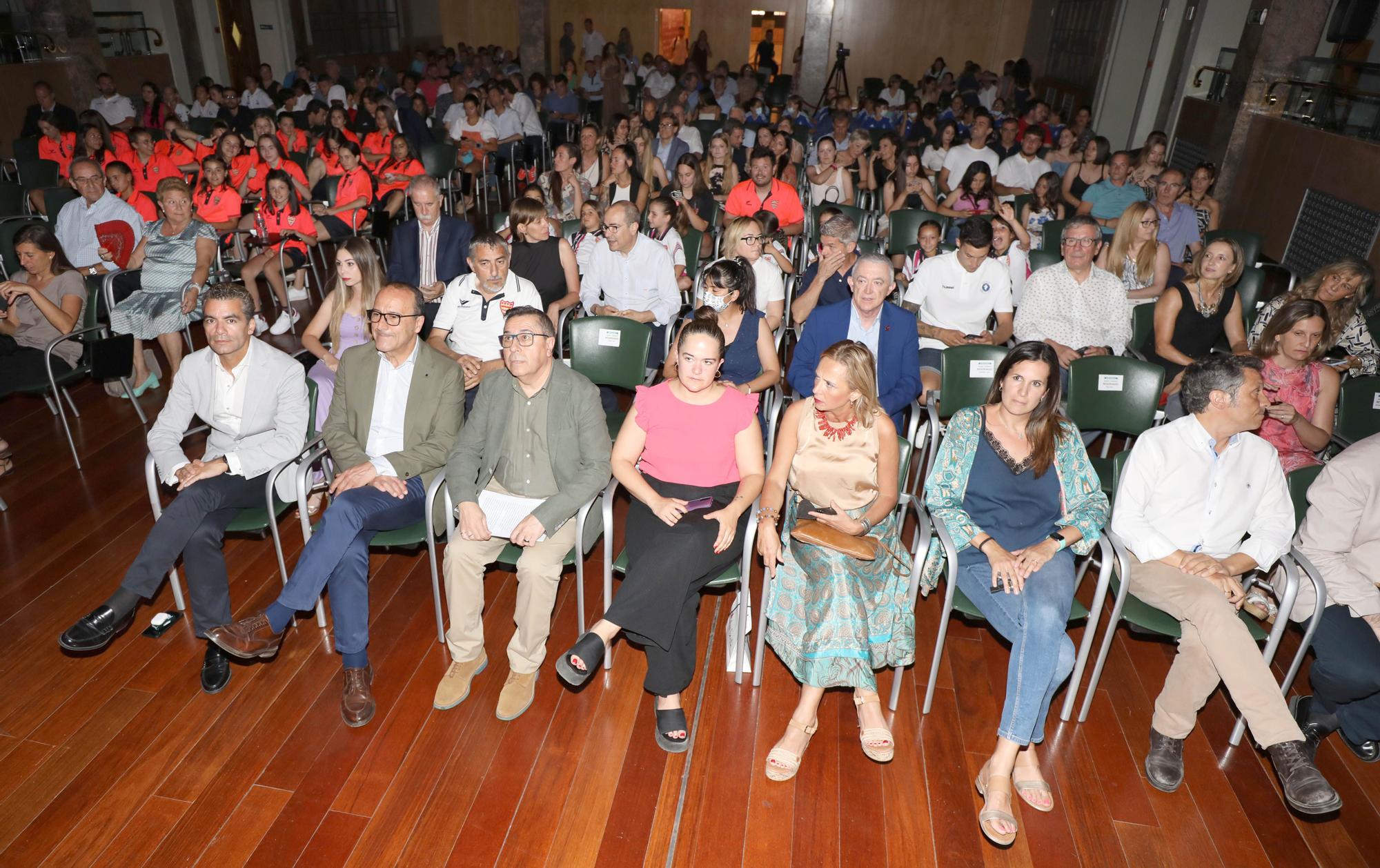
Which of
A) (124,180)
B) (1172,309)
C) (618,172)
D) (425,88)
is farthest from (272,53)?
(1172,309)

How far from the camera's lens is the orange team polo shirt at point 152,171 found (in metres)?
7.79

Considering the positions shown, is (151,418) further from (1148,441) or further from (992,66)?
(992,66)

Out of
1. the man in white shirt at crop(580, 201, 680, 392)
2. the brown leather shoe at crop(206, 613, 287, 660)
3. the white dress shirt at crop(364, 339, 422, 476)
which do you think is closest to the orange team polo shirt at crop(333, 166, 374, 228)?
the man in white shirt at crop(580, 201, 680, 392)

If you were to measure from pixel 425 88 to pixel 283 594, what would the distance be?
13468mm

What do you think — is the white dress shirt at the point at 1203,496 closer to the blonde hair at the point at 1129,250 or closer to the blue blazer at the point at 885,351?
the blue blazer at the point at 885,351

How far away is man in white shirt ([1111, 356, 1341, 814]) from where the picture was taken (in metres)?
2.79

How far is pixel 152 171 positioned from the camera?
7.79 meters

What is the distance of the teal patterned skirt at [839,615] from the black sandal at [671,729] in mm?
423

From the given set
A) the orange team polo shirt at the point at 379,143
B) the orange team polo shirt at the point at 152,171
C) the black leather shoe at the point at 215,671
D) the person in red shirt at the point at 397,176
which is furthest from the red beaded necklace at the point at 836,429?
the orange team polo shirt at the point at 379,143

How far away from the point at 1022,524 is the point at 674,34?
21.5 metres

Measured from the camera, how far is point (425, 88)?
14.2 metres

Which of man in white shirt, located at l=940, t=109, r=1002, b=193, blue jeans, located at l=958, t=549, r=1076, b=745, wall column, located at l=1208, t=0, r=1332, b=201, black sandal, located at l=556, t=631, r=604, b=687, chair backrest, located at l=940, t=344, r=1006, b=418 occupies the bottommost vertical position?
black sandal, located at l=556, t=631, r=604, b=687

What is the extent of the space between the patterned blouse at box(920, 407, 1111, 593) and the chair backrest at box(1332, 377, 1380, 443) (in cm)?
177

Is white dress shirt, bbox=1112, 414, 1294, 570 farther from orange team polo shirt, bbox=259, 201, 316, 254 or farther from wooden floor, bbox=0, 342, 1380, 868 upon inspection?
orange team polo shirt, bbox=259, 201, 316, 254
